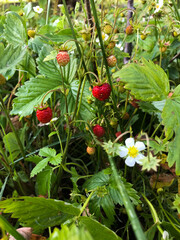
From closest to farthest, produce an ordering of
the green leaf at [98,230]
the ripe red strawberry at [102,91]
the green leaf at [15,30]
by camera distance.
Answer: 1. the green leaf at [98,230]
2. the ripe red strawberry at [102,91]
3. the green leaf at [15,30]

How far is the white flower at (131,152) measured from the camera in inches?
24.9

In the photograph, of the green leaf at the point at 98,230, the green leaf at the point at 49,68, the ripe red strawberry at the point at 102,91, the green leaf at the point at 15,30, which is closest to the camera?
the green leaf at the point at 98,230

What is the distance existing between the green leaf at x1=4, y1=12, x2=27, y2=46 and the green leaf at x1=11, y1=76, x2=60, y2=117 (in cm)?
24

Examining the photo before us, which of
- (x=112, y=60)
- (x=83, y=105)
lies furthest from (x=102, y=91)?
(x=83, y=105)

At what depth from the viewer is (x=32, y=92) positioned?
839 mm

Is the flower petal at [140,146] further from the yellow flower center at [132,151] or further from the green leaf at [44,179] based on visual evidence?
the green leaf at [44,179]

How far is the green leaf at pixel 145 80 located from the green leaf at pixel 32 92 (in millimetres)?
286

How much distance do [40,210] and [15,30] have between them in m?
0.70

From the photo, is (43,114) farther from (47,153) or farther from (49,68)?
→ (49,68)

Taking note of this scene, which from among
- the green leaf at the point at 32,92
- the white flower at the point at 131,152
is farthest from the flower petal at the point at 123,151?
the green leaf at the point at 32,92

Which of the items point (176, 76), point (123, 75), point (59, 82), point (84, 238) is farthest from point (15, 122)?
point (84, 238)

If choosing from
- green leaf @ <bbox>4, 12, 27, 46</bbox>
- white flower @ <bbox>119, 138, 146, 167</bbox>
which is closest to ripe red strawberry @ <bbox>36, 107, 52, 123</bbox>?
white flower @ <bbox>119, 138, 146, 167</bbox>

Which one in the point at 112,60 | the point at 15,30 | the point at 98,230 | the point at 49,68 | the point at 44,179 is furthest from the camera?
the point at 15,30

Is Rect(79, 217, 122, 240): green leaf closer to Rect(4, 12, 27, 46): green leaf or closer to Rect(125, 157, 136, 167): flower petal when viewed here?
Rect(125, 157, 136, 167): flower petal
